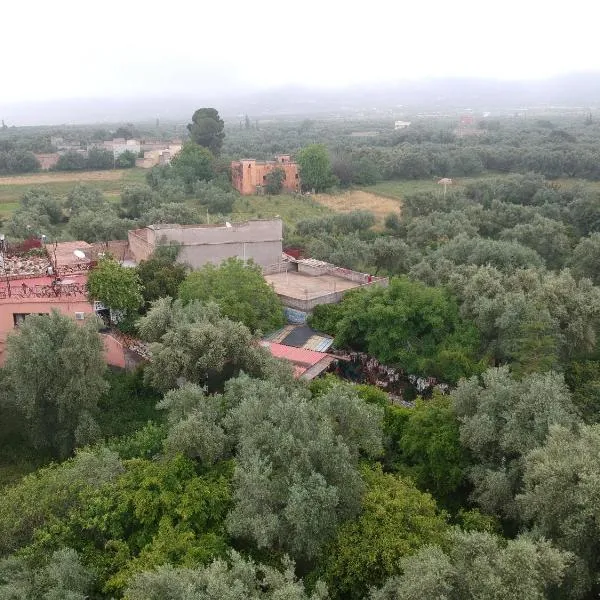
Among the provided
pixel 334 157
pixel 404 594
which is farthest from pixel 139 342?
pixel 334 157

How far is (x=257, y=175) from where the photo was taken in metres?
60.8

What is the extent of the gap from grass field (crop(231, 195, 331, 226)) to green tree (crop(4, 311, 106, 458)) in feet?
96.5

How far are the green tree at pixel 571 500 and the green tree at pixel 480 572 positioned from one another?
2.72 feet

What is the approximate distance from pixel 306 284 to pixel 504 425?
12589mm

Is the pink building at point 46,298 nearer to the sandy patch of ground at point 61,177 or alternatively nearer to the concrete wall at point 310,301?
the concrete wall at point 310,301

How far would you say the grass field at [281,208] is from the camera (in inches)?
1894

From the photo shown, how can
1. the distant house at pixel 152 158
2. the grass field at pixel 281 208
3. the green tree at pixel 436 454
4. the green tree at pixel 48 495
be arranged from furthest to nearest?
the distant house at pixel 152 158
the grass field at pixel 281 208
the green tree at pixel 436 454
the green tree at pixel 48 495

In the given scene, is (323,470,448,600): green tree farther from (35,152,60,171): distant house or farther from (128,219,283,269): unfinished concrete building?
(35,152,60,171): distant house

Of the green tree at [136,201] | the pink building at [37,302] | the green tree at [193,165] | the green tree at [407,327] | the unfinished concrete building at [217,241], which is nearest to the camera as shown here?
the pink building at [37,302]

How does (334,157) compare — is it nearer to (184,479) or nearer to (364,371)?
(364,371)

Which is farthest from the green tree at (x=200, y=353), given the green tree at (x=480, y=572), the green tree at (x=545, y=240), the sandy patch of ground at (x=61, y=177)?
the sandy patch of ground at (x=61, y=177)

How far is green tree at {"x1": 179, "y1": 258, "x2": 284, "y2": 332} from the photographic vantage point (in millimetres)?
20000

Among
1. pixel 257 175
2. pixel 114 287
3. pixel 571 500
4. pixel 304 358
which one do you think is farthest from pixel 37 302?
pixel 257 175

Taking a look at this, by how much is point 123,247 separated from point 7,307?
36.3 ft
